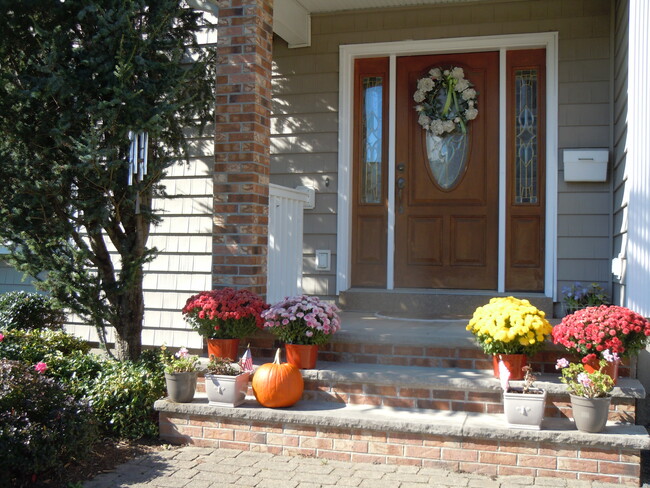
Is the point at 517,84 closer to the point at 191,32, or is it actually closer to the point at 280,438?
the point at 191,32

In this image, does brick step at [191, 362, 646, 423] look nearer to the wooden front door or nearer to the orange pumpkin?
the orange pumpkin

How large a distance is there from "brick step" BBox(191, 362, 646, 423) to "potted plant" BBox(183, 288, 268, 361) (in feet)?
1.70

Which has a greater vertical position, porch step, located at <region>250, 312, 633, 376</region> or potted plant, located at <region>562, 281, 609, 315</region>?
potted plant, located at <region>562, 281, 609, 315</region>

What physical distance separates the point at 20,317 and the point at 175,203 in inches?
64.0

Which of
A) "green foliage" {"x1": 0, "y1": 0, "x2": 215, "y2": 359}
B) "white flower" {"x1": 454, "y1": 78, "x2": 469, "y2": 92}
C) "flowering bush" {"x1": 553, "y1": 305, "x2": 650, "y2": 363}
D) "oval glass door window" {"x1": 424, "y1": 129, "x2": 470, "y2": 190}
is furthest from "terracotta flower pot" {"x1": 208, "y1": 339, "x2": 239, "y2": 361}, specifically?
"white flower" {"x1": 454, "y1": 78, "x2": 469, "y2": 92}

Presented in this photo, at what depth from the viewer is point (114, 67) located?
400 cm

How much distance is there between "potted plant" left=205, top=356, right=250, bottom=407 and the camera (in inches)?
150

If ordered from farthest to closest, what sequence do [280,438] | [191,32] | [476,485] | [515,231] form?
[515,231], [191,32], [280,438], [476,485]

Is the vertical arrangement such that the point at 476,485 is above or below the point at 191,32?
below

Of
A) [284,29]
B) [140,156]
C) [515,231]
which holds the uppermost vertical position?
[284,29]

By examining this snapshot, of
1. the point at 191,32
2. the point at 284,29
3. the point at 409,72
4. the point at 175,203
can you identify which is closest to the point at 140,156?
the point at 191,32

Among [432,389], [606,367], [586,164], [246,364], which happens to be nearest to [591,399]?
[606,367]

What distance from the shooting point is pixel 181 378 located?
388cm

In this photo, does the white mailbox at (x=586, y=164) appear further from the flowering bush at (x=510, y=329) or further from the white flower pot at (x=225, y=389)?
the white flower pot at (x=225, y=389)
